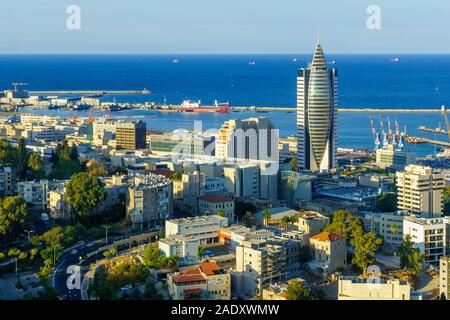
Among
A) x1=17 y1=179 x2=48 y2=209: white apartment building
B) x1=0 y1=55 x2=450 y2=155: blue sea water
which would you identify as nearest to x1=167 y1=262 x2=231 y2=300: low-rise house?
x1=17 y1=179 x2=48 y2=209: white apartment building

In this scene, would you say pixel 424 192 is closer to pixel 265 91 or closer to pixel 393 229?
pixel 393 229

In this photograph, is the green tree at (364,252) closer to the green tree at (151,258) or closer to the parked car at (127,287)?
the green tree at (151,258)

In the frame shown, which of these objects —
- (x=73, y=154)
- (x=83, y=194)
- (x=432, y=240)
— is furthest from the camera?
(x=73, y=154)

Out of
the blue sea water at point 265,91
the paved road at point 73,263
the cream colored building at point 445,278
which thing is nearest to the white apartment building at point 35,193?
the paved road at point 73,263

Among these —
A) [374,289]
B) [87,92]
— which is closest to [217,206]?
[374,289]

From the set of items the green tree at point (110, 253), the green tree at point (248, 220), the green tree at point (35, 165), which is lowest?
the green tree at point (110, 253)

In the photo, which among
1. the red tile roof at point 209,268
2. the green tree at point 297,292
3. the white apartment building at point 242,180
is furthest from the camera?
the white apartment building at point 242,180

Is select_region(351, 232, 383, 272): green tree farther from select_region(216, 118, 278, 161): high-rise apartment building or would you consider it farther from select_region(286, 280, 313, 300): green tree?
select_region(216, 118, 278, 161): high-rise apartment building
